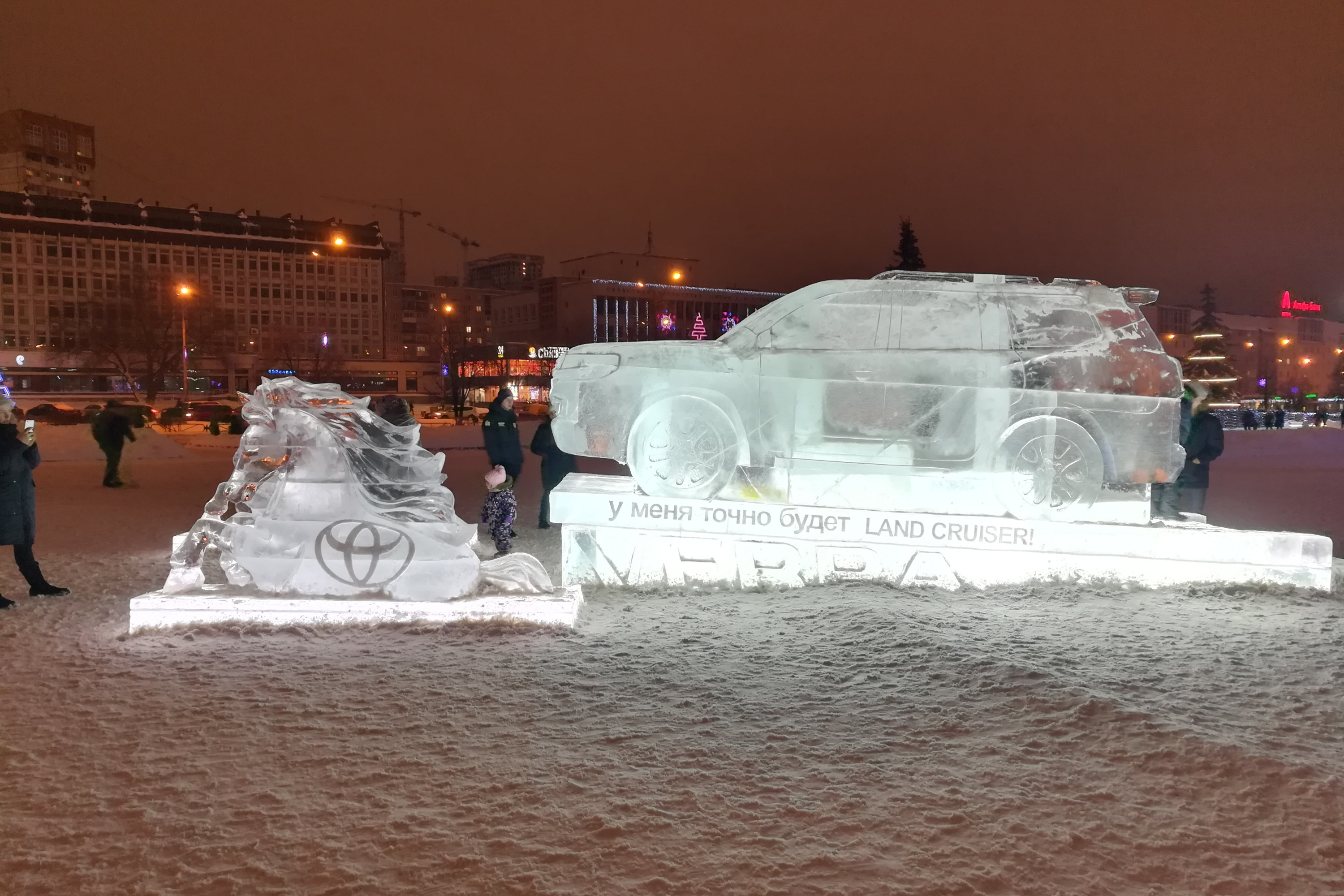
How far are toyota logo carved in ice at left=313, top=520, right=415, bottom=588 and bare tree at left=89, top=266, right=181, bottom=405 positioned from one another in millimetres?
48081

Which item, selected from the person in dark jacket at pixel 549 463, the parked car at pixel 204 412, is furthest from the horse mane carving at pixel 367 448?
the parked car at pixel 204 412

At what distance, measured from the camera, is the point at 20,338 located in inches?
2832

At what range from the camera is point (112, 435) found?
579 inches

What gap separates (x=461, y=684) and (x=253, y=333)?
82031 millimetres

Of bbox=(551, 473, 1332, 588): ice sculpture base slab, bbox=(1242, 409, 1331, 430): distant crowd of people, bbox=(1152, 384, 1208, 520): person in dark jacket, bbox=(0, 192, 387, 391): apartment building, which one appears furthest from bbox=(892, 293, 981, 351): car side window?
bbox=(0, 192, 387, 391): apartment building

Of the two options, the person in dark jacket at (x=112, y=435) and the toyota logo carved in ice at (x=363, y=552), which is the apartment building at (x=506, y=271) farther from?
the toyota logo carved in ice at (x=363, y=552)

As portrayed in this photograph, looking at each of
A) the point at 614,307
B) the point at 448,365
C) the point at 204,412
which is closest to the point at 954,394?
the point at 204,412

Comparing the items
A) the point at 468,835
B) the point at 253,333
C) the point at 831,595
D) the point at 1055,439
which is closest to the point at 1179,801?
the point at 468,835

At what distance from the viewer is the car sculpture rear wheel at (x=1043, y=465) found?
22.5 feet

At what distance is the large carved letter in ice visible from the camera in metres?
5.90

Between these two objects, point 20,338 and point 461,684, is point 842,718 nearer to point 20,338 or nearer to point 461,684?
point 461,684

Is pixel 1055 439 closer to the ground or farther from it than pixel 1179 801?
farther from it

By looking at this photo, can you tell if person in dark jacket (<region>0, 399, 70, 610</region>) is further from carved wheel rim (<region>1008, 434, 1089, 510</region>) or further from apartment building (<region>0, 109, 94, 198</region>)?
apartment building (<region>0, 109, 94, 198</region>)

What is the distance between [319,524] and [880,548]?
3971mm
